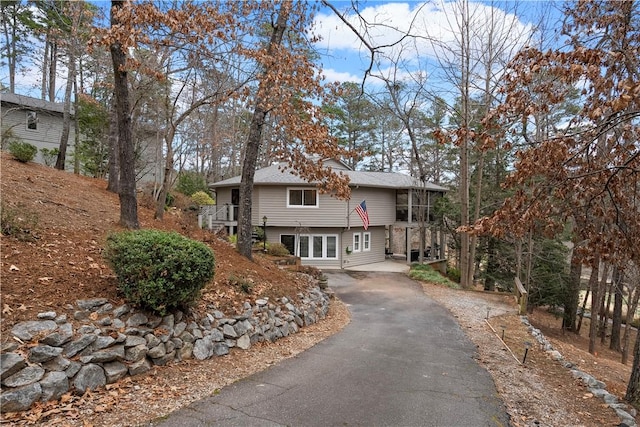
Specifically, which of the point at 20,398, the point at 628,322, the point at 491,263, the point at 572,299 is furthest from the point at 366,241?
the point at 20,398

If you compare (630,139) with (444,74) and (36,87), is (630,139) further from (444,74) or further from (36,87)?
(36,87)

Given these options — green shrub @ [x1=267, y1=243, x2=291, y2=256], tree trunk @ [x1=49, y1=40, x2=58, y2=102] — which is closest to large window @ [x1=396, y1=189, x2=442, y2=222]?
green shrub @ [x1=267, y1=243, x2=291, y2=256]

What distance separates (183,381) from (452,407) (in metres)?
3.37

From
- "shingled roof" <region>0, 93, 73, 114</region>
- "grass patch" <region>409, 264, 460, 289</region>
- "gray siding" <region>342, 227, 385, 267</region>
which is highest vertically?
"shingled roof" <region>0, 93, 73, 114</region>

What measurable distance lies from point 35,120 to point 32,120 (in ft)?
0.43

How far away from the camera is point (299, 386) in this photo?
4680 millimetres

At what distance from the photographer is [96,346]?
13.0ft

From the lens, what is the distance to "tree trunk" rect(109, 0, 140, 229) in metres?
6.88

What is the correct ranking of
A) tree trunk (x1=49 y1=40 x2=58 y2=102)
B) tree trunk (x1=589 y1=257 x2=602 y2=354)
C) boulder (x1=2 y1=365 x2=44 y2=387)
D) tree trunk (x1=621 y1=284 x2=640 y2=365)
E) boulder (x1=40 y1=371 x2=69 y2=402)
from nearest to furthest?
boulder (x1=2 y1=365 x2=44 y2=387) → boulder (x1=40 y1=371 x2=69 y2=402) → tree trunk (x1=589 y1=257 x2=602 y2=354) → tree trunk (x1=621 y1=284 x2=640 y2=365) → tree trunk (x1=49 y1=40 x2=58 y2=102)

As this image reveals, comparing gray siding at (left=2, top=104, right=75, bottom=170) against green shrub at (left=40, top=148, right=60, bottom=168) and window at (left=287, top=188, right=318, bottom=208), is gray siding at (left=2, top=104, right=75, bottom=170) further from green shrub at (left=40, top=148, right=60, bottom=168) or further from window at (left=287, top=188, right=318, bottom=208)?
window at (left=287, top=188, right=318, bottom=208)

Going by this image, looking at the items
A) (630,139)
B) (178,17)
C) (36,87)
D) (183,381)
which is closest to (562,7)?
(630,139)

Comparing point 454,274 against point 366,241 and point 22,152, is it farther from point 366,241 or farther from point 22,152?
point 22,152

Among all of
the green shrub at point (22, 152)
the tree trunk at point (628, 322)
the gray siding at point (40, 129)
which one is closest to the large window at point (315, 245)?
the green shrub at point (22, 152)

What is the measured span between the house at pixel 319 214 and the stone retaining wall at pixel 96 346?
1258 centimetres
